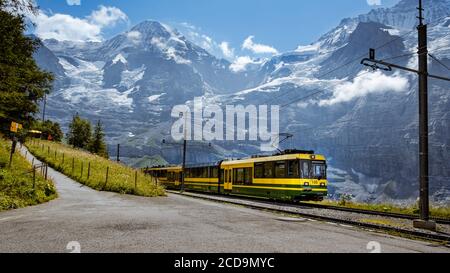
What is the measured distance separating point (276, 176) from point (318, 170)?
2950 millimetres

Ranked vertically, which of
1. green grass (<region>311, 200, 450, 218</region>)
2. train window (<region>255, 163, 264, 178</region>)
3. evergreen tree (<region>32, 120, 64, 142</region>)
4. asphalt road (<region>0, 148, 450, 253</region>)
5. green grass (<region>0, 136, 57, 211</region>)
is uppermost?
evergreen tree (<region>32, 120, 64, 142</region>)

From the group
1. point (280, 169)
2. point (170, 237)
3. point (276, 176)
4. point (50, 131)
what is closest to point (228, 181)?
point (276, 176)

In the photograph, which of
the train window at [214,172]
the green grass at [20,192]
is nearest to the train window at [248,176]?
the train window at [214,172]

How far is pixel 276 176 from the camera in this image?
27031mm

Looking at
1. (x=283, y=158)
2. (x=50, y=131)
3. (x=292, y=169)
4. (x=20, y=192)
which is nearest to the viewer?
(x=20, y=192)

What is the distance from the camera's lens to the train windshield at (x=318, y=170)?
2534cm

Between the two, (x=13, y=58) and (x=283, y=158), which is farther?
(x=283, y=158)

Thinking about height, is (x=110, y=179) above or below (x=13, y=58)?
below

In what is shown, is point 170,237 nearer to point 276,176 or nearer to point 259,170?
point 276,176

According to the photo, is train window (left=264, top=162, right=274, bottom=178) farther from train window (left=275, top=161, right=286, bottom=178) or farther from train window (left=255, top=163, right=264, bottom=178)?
train window (left=275, top=161, right=286, bottom=178)

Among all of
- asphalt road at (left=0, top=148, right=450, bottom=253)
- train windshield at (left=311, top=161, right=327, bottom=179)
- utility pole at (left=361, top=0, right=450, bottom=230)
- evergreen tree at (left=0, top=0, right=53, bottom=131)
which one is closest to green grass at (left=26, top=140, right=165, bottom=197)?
evergreen tree at (left=0, top=0, right=53, bottom=131)

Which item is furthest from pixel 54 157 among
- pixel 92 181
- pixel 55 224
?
pixel 55 224

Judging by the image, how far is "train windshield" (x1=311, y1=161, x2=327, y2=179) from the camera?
83.1ft

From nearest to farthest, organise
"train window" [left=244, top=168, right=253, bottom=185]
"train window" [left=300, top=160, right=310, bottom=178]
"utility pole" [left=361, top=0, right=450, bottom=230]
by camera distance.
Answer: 1. "utility pole" [left=361, top=0, right=450, bottom=230]
2. "train window" [left=300, top=160, right=310, bottom=178]
3. "train window" [left=244, top=168, right=253, bottom=185]
